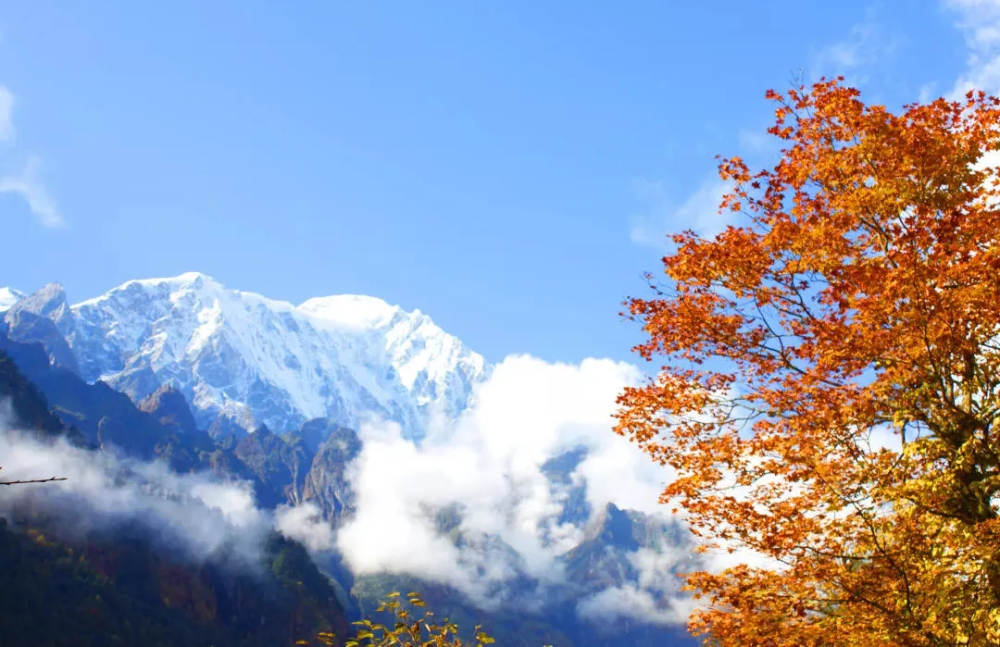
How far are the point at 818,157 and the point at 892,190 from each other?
210 centimetres

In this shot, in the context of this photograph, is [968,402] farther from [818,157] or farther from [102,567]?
[102,567]

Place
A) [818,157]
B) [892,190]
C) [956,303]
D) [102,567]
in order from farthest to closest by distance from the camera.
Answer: [102,567], [818,157], [892,190], [956,303]

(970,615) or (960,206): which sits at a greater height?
(960,206)

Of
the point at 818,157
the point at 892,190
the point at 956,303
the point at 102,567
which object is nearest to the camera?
the point at 956,303

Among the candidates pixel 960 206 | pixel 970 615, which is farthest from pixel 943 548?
pixel 960 206

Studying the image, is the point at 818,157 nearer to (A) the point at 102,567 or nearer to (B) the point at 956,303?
(B) the point at 956,303

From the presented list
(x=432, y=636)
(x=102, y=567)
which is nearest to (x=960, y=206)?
(x=432, y=636)

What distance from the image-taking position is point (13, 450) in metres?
187

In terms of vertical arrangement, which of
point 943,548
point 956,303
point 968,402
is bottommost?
point 943,548

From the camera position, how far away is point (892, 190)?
15.5 metres

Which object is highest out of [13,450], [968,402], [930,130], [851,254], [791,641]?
[13,450]

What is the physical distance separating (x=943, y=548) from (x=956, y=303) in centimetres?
445

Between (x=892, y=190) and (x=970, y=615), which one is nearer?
(x=970, y=615)

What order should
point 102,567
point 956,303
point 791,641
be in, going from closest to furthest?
point 956,303, point 791,641, point 102,567
